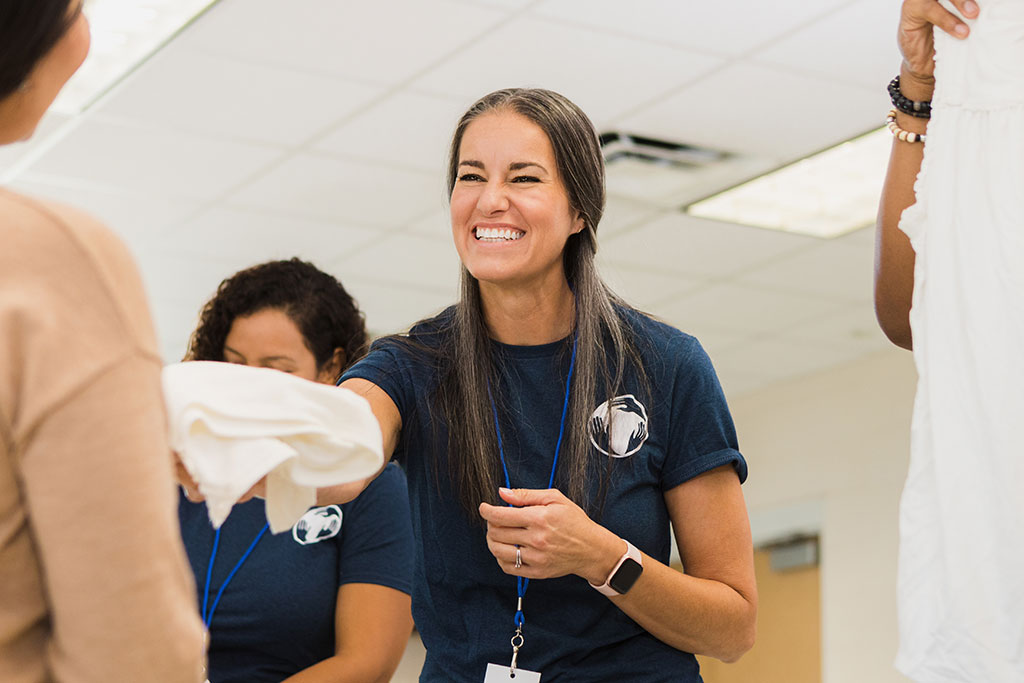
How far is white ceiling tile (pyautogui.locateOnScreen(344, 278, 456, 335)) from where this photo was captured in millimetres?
6398

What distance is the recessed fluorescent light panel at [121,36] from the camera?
3.88m

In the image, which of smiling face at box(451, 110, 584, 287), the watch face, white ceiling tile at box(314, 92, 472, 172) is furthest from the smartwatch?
white ceiling tile at box(314, 92, 472, 172)

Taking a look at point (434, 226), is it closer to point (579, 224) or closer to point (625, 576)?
point (579, 224)

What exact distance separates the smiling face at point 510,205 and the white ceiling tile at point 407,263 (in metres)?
3.74

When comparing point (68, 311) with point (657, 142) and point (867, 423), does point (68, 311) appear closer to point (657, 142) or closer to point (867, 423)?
point (657, 142)

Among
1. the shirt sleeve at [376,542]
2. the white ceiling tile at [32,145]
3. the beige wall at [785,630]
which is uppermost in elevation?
the shirt sleeve at [376,542]

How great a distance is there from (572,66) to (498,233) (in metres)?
2.29

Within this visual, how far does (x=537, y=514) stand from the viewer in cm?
160

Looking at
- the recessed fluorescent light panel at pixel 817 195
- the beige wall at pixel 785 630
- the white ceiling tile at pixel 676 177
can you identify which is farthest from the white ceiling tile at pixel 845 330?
the white ceiling tile at pixel 676 177

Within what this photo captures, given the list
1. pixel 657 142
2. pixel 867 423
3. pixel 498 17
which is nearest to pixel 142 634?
pixel 498 17

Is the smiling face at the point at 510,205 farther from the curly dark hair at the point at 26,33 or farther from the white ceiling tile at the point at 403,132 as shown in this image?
the white ceiling tile at the point at 403,132

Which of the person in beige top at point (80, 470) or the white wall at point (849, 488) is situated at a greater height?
the person in beige top at point (80, 470)

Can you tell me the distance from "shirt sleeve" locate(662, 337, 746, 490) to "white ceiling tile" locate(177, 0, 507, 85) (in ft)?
6.96

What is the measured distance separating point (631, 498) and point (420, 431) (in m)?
0.31
